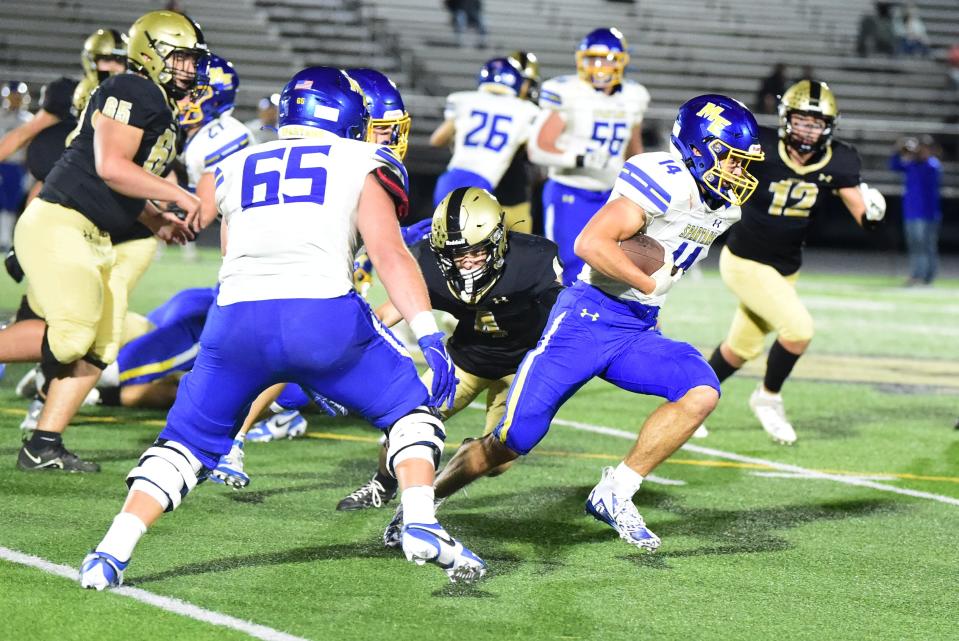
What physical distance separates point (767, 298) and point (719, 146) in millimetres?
2330

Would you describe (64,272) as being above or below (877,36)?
above

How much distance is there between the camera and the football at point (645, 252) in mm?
4840

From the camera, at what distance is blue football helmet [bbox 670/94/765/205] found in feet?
15.8

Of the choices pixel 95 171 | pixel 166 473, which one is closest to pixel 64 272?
pixel 95 171

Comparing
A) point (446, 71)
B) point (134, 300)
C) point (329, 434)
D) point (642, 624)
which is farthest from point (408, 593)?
point (446, 71)

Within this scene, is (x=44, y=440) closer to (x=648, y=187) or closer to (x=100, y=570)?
(x=100, y=570)

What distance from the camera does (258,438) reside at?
643 cm

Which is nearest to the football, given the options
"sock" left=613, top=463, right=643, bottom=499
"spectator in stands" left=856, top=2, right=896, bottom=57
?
"sock" left=613, top=463, right=643, bottom=499

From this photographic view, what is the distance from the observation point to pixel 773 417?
7102mm

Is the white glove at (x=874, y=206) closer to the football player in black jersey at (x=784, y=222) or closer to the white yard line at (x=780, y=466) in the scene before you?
the football player in black jersey at (x=784, y=222)

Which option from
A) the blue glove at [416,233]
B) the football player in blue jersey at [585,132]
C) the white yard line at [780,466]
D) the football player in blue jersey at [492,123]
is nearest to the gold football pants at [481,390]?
the blue glove at [416,233]

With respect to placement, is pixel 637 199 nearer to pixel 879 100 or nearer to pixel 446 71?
pixel 446 71

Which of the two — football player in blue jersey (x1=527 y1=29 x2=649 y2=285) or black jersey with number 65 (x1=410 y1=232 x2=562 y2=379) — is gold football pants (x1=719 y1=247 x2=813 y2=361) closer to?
football player in blue jersey (x1=527 y1=29 x2=649 y2=285)

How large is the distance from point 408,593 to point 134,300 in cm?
829
